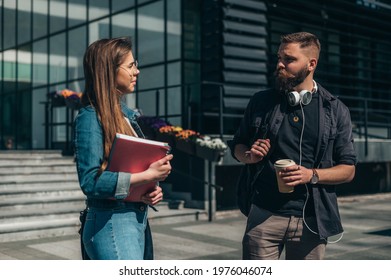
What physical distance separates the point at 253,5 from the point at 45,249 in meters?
8.37

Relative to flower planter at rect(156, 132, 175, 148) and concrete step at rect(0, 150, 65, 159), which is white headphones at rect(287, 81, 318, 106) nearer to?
flower planter at rect(156, 132, 175, 148)

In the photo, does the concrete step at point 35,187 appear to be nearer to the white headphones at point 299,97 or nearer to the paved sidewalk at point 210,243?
the paved sidewalk at point 210,243

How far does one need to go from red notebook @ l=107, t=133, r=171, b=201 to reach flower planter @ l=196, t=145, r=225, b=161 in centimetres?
801

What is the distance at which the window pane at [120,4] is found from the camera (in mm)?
16281

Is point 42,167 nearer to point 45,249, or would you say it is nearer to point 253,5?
point 45,249

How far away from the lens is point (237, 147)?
3.21 m

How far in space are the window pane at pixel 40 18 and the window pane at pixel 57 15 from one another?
0.45m

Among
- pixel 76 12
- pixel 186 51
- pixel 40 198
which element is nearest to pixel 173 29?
pixel 186 51

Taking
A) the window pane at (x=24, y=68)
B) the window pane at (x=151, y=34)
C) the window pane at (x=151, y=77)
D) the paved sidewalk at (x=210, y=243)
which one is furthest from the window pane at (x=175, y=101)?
the window pane at (x=24, y=68)

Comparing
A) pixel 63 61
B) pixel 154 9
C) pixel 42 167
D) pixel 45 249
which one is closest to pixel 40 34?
pixel 63 61

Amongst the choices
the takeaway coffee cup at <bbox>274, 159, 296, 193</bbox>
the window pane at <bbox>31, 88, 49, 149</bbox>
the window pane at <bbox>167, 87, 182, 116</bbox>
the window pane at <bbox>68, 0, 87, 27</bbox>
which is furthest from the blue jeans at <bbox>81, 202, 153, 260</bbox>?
the window pane at <bbox>31, 88, 49, 149</bbox>

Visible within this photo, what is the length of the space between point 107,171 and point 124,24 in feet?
47.7

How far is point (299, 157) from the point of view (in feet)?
9.82

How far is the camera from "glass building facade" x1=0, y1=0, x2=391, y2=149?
13.2 meters
